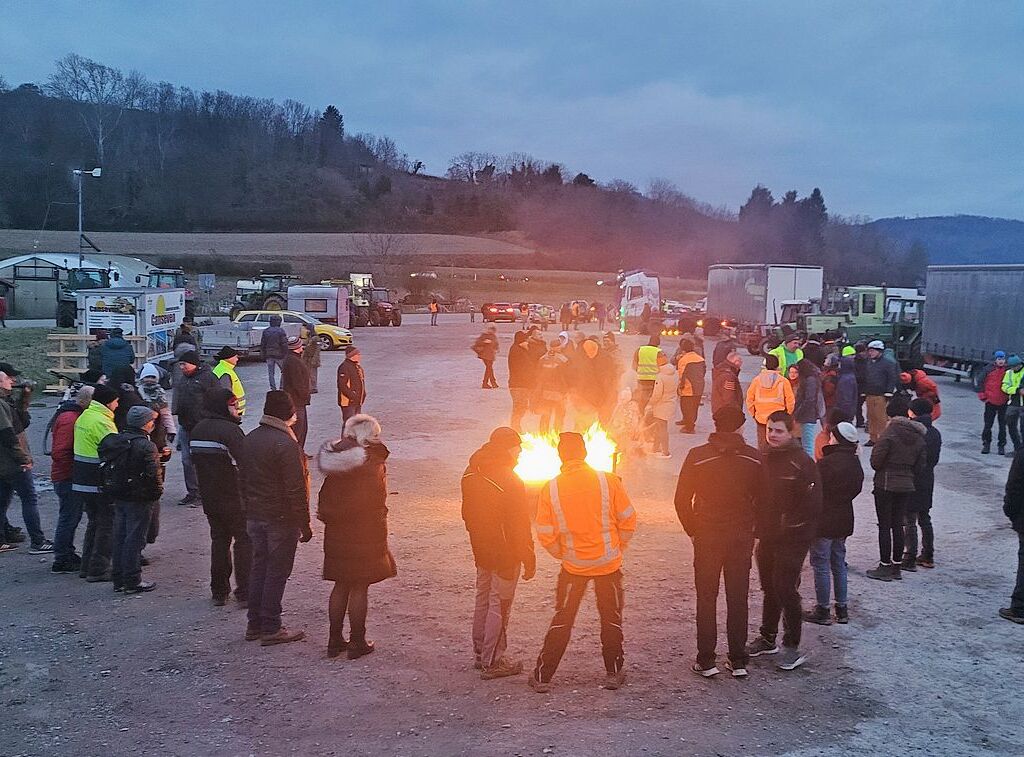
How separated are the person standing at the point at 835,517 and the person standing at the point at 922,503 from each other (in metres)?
1.69

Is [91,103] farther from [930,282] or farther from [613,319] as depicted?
[930,282]

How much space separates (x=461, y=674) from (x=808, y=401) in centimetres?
688

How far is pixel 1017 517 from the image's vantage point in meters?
6.90

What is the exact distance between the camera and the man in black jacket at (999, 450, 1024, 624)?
6.79 meters

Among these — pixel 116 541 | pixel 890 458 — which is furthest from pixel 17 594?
pixel 890 458

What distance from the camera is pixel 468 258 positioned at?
3383 inches

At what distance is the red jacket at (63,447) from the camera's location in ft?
24.6

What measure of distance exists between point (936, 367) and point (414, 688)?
24674 mm

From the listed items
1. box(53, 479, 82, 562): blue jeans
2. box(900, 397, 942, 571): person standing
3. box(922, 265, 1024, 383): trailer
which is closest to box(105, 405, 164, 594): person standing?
box(53, 479, 82, 562): blue jeans

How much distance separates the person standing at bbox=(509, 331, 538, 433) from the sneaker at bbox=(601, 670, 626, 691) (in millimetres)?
7501

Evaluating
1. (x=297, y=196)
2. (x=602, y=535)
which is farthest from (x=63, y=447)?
(x=297, y=196)

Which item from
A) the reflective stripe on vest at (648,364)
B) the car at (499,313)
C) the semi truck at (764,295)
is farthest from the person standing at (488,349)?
the car at (499,313)

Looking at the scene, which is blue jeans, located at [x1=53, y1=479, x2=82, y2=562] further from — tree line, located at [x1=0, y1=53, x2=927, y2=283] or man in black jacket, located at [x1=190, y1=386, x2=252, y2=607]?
tree line, located at [x1=0, y1=53, x2=927, y2=283]

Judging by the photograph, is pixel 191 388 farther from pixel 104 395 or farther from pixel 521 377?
pixel 521 377
